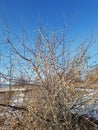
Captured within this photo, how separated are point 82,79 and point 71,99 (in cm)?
56

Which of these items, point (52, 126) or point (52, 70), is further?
point (52, 70)

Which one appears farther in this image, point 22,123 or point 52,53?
point 52,53

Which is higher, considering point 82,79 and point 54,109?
point 82,79

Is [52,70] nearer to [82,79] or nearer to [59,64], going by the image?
[59,64]

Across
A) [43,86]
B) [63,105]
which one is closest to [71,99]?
[63,105]

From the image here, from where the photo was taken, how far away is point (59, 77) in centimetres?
598

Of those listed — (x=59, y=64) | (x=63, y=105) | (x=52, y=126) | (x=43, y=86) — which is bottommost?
(x=52, y=126)

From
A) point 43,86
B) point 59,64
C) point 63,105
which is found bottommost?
point 63,105

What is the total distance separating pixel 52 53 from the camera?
611cm

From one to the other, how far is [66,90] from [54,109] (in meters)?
0.44

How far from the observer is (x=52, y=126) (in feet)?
18.4

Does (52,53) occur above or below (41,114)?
above

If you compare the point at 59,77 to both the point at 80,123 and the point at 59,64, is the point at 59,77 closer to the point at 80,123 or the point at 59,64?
the point at 59,64

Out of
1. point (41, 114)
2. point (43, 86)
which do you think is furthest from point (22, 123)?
point (43, 86)
